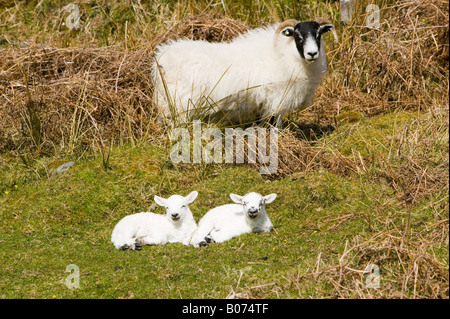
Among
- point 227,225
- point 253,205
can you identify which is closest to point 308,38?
point 253,205

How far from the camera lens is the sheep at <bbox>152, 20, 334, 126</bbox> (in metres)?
9.32

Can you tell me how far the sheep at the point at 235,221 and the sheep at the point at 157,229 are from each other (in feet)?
0.55

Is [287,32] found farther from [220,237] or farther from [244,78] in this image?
[220,237]

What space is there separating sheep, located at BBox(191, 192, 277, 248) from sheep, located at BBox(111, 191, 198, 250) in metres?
0.17

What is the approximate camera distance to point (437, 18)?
9805 mm

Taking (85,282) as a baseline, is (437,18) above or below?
above

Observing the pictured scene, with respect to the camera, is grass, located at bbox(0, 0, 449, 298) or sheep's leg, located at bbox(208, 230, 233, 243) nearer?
grass, located at bbox(0, 0, 449, 298)

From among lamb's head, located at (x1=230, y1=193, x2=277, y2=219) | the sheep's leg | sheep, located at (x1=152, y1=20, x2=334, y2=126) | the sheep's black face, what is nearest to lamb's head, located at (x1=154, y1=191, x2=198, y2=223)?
the sheep's leg

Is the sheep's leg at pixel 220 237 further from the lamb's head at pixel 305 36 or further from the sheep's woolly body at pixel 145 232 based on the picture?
the lamb's head at pixel 305 36

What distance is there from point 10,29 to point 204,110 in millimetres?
6327

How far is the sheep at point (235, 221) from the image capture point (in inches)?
263

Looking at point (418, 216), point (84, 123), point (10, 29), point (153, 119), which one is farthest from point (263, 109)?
point (10, 29)

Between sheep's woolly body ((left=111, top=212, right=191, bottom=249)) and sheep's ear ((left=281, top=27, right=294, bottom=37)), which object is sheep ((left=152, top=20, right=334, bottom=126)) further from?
sheep's woolly body ((left=111, top=212, right=191, bottom=249))
